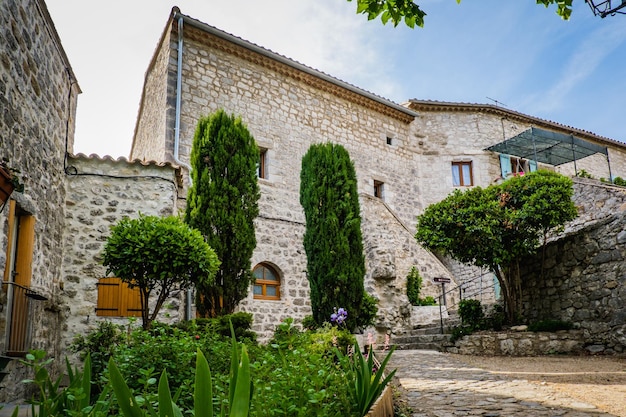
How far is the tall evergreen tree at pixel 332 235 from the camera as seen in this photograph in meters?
8.61

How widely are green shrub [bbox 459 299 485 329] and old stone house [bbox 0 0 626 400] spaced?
2.47 feet

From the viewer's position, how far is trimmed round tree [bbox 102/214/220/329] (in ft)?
20.9

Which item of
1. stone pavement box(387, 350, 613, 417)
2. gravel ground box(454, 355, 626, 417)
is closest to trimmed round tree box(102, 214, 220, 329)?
stone pavement box(387, 350, 613, 417)

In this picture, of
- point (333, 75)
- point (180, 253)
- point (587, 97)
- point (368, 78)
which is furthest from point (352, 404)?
point (587, 97)

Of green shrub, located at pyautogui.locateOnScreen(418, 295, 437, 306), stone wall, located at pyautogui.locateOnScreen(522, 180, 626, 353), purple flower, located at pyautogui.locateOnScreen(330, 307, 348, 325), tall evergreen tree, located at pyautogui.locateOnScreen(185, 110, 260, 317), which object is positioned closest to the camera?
purple flower, located at pyautogui.locateOnScreen(330, 307, 348, 325)

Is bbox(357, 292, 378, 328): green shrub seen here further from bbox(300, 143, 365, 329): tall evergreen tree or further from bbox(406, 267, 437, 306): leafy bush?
bbox(406, 267, 437, 306): leafy bush

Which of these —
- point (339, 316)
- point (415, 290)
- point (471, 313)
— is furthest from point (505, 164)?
point (339, 316)

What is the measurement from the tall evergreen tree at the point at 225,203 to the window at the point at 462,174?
993cm

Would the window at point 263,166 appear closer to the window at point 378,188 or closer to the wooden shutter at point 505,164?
the window at point 378,188

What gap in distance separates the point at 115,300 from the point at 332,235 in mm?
3783

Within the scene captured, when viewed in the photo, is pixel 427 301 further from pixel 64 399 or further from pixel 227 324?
pixel 64 399

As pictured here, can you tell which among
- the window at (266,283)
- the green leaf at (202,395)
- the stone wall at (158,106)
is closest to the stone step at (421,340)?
the window at (266,283)

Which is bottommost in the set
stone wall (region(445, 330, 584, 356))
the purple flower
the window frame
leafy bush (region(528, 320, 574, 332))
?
stone wall (region(445, 330, 584, 356))

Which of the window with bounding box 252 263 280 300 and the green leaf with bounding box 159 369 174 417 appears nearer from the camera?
the green leaf with bounding box 159 369 174 417
